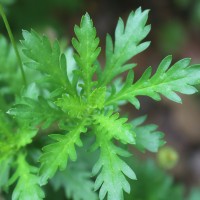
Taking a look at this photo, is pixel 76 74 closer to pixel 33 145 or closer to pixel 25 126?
pixel 25 126

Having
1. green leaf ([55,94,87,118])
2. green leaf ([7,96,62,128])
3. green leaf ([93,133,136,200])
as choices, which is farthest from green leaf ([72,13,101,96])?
green leaf ([93,133,136,200])

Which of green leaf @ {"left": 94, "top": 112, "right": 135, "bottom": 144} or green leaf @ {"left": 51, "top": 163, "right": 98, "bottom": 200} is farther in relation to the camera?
green leaf @ {"left": 51, "top": 163, "right": 98, "bottom": 200}

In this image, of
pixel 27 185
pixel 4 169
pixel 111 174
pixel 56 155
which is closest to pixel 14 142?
pixel 4 169

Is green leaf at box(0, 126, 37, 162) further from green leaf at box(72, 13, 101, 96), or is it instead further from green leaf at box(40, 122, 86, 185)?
green leaf at box(72, 13, 101, 96)

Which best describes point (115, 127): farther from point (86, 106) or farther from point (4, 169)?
point (4, 169)

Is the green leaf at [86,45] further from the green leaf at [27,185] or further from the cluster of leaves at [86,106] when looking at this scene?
the green leaf at [27,185]

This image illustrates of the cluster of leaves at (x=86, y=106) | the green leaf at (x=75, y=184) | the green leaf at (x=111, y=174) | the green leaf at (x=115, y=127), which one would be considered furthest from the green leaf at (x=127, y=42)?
the green leaf at (x=75, y=184)

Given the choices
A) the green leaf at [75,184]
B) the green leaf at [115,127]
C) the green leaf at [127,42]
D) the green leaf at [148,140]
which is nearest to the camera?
the green leaf at [115,127]
